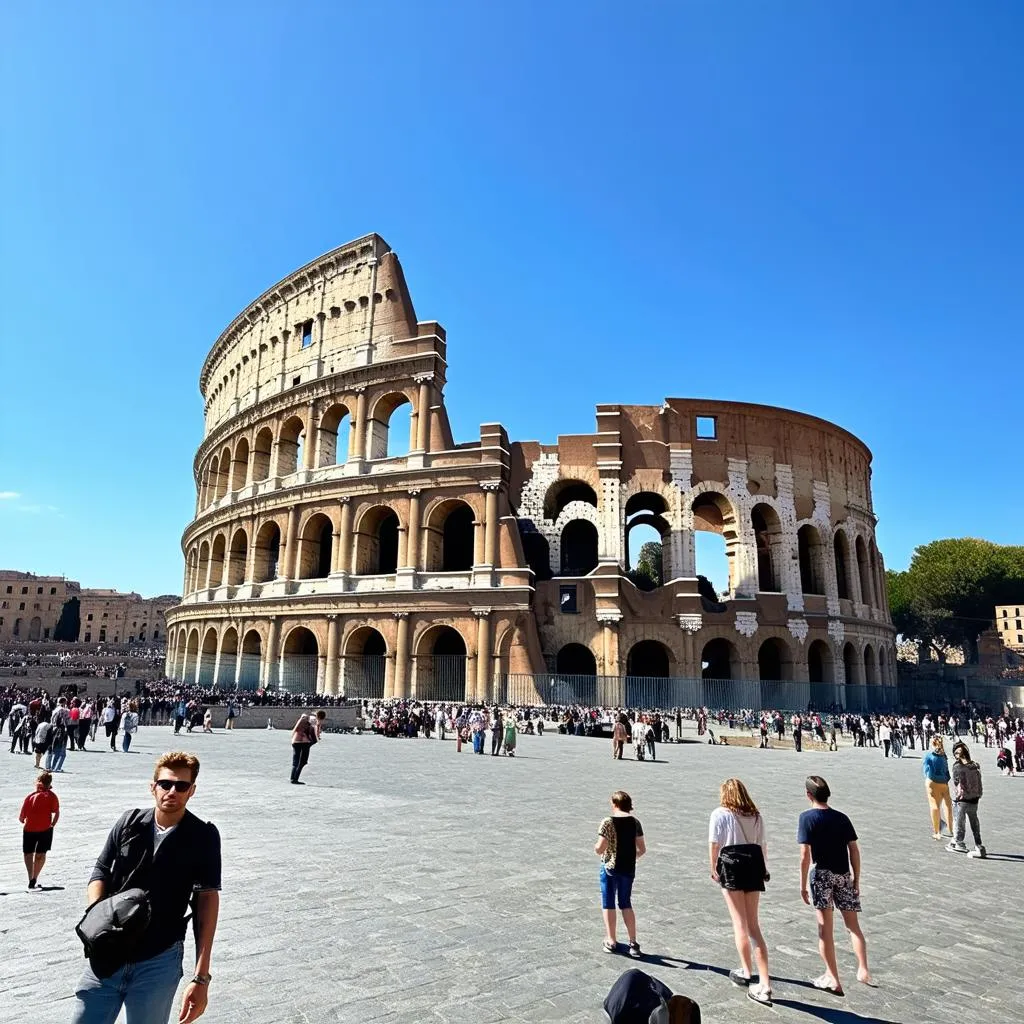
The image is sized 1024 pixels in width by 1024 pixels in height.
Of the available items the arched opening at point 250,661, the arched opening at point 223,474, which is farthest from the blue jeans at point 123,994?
the arched opening at point 223,474

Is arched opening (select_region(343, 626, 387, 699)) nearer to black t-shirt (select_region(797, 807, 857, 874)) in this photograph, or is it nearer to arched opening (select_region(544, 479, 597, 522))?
arched opening (select_region(544, 479, 597, 522))

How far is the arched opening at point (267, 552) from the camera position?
3409cm

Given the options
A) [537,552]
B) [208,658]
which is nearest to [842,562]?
[537,552]

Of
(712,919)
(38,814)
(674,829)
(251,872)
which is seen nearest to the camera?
(712,919)

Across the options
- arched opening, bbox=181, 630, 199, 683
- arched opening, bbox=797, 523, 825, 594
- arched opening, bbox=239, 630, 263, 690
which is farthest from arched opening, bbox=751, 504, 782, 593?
arched opening, bbox=181, 630, 199, 683

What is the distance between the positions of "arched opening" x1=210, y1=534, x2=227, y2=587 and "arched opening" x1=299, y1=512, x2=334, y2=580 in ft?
24.2

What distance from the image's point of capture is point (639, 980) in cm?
191

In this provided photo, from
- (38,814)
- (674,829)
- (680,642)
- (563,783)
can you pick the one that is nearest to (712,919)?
(674,829)

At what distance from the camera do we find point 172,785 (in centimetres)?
251

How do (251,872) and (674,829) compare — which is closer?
(251,872)

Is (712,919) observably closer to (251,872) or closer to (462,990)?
(462,990)

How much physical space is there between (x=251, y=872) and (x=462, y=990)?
9.43ft

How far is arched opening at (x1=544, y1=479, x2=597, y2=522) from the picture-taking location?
30281mm

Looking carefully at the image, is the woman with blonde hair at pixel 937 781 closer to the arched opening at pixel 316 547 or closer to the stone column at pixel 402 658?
the stone column at pixel 402 658
